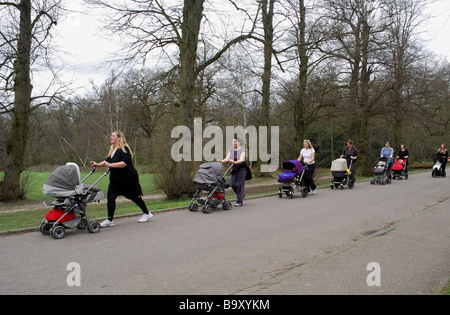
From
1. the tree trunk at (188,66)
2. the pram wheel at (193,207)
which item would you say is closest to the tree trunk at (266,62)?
the tree trunk at (188,66)

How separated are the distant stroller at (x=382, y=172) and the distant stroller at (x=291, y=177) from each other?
20.9 feet

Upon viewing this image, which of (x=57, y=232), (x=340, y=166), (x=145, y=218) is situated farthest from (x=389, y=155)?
(x=57, y=232)

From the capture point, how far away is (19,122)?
1861cm

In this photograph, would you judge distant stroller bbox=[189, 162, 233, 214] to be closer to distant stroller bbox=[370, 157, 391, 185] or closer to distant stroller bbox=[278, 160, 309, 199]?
distant stroller bbox=[278, 160, 309, 199]

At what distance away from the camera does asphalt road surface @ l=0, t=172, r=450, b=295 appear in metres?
4.23

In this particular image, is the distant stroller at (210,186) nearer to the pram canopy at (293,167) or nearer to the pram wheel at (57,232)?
the pram canopy at (293,167)

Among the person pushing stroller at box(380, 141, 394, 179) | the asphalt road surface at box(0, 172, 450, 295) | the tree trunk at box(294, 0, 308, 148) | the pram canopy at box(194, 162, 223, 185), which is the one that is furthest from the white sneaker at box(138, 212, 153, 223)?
the person pushing stroller at box(380, 141, 394, 179)

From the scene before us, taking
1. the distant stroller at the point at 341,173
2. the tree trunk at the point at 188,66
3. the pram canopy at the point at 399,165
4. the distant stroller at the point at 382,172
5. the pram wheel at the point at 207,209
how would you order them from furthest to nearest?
the pram canopy at the point at 399,165 < the distant stroller at the point at 382,172 < the distant stroller at the point at 341,173 < the tree trunk at the point at 188,66 < the pram wheel at the point at 207,209

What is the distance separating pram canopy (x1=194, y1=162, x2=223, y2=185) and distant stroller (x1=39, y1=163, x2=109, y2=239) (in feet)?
10.5

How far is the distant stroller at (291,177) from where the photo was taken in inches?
486

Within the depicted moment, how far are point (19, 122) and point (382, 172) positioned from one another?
18.8 meters
